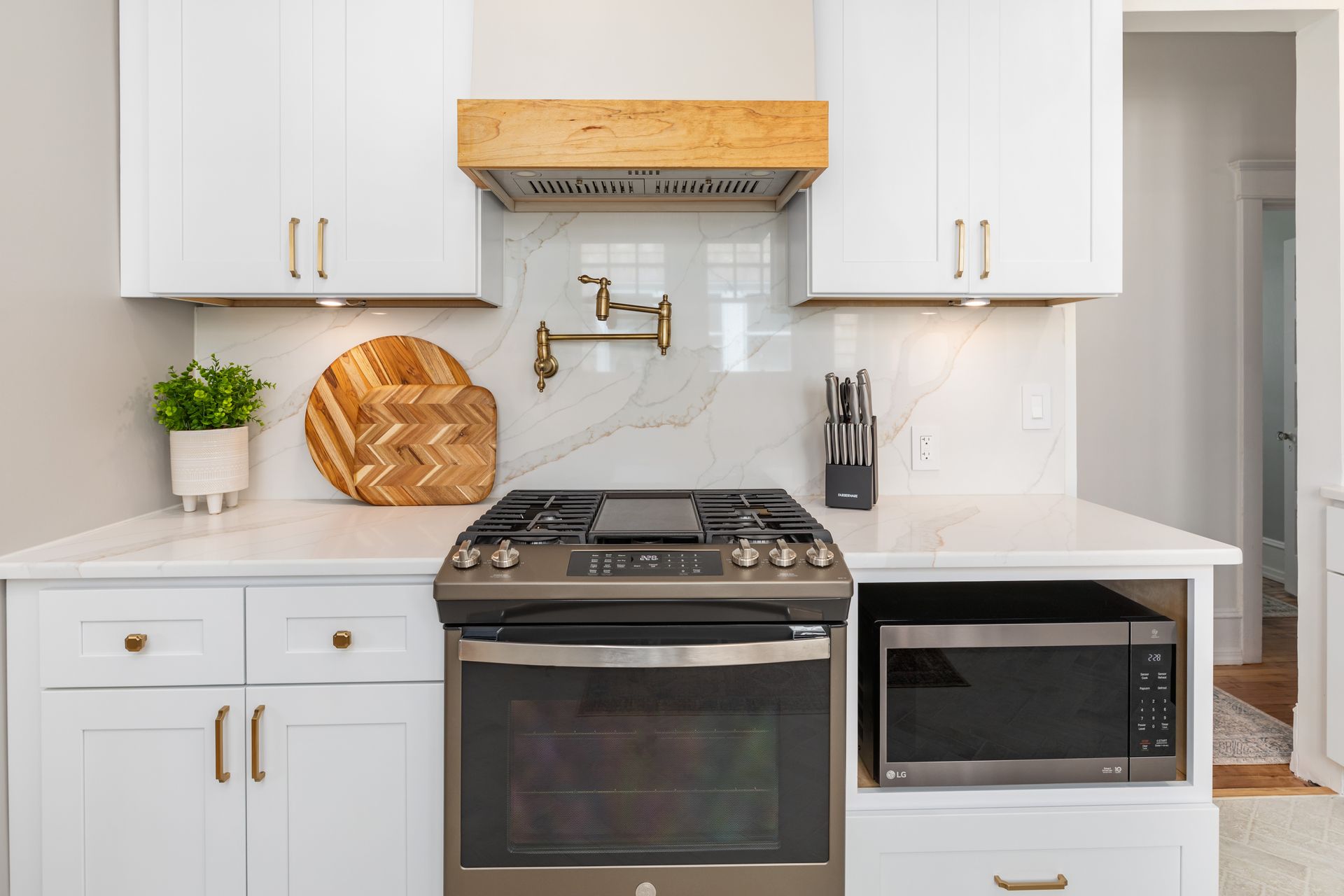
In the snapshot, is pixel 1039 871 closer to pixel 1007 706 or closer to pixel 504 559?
pixel 1007 706

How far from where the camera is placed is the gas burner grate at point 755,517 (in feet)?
4.99

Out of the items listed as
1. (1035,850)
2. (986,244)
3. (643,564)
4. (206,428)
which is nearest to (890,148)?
(986,244)

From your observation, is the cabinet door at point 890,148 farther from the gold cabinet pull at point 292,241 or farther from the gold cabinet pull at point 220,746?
the gold cabinet pull at point 220,746

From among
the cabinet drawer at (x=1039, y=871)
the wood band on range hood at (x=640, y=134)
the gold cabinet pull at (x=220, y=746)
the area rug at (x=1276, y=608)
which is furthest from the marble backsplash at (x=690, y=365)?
the area rug at (x=1276, y=608)

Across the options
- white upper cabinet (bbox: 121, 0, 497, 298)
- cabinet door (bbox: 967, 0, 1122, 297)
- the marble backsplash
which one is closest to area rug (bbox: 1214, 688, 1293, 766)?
the marble backsplash

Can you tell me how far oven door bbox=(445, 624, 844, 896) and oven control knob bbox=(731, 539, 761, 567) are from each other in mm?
Answer: 112

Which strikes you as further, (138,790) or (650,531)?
(650,531)

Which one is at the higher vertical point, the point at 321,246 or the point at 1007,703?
the point at 321,246

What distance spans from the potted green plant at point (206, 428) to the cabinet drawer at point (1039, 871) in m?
1.69

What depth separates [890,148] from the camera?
1743mm

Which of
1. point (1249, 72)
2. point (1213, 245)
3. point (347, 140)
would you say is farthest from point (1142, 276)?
point (347, 140)

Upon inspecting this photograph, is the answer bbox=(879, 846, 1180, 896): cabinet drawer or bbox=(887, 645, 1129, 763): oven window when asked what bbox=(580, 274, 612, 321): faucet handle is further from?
bbox=(879, 846, 1180, 896): cabinet drawer

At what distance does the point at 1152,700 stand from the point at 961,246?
3.35ft

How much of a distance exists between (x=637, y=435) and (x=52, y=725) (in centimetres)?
136
